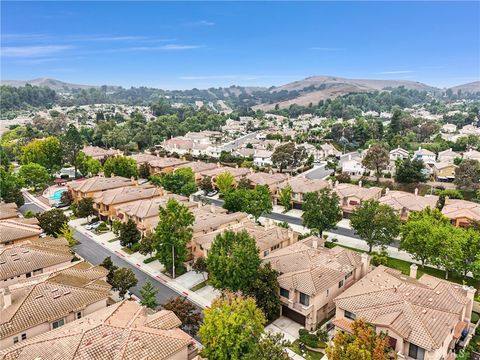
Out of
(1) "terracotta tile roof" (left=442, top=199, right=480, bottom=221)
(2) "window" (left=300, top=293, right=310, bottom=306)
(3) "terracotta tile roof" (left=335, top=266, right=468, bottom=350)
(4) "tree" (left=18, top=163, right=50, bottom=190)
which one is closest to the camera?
(3) "terracotta tile roof" (left=335, top=266, right=468, bottom=350)

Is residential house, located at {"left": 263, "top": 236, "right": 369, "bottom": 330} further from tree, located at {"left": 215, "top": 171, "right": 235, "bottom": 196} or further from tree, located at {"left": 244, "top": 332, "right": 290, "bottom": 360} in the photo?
tree, located at {"left": 215, "top": 171, "right": 235, "bottom": 196}

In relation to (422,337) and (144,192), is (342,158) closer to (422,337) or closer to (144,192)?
(144,192)

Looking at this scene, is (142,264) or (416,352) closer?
(416,352)

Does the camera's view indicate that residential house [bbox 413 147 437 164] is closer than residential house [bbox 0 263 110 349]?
No

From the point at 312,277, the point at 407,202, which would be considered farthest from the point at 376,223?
the point at 407,202

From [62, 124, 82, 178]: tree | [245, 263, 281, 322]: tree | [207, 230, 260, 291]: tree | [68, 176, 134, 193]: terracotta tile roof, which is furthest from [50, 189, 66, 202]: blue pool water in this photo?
[245, 263, 281, 322]: tree

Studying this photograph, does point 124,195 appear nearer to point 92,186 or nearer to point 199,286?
point 92,186
